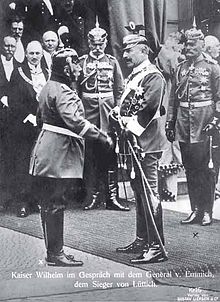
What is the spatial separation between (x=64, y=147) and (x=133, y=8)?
1.25m

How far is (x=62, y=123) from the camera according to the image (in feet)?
19.6

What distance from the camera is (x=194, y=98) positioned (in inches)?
261

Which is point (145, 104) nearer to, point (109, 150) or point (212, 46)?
point (109, 150)

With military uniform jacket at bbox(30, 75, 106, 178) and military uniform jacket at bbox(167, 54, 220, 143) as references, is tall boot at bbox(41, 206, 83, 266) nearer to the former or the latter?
military uniform jacket at bbox(30, 75, 106, 178)

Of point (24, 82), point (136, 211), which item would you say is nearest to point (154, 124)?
point (136, 211)

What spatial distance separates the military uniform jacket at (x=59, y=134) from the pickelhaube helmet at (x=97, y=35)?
53cm

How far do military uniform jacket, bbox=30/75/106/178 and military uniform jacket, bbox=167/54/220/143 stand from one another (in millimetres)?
874

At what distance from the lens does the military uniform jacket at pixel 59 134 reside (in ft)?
19.5

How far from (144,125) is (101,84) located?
0.55m

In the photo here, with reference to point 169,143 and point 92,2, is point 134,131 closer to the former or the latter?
point 169,143

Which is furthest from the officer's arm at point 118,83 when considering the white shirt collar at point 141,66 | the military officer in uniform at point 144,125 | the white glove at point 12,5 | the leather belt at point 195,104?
the white glove at point 12,5

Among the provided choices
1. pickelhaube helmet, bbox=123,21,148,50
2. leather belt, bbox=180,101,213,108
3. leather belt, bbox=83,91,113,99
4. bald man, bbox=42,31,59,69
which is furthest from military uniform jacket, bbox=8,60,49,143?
leather belt, bbox=180,101,213,108

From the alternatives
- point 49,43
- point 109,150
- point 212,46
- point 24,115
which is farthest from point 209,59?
point 24,115

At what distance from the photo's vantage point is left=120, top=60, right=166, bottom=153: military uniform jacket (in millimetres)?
6117
